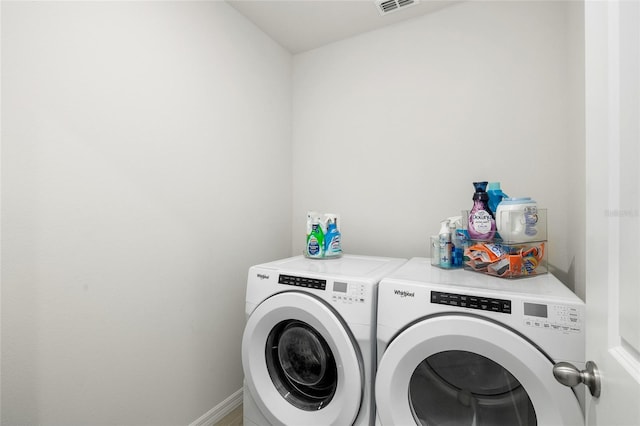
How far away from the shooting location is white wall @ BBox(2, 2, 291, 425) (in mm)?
983

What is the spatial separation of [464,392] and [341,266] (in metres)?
0.69

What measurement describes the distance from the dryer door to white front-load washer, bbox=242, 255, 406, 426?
114 millimetres

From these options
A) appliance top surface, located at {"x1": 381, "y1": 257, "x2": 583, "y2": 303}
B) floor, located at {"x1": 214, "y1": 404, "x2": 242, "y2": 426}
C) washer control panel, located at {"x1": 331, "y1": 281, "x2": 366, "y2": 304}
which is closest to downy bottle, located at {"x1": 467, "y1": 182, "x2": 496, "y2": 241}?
appliance top surface, located at {"x1": 381, "y1": 257, "x2": 583, "y2": 303}

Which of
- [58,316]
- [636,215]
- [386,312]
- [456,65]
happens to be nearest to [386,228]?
[386,312]

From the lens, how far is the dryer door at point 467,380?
84 centimetres

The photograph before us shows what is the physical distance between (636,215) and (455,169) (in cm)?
137

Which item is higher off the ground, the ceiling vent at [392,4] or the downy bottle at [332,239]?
the ceiling vent at [392,4]

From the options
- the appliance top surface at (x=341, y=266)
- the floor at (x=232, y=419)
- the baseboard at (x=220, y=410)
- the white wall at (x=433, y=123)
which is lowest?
the floor at (x=232, y=419)

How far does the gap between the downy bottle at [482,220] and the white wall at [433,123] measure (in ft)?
1.12

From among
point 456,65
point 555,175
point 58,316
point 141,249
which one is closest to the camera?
point 58,316

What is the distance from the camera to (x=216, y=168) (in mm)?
1656

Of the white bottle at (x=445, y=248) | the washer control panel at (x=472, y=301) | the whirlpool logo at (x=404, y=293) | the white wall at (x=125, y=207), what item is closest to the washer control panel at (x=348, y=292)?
the whirlpool logo at (x=404, y=293)

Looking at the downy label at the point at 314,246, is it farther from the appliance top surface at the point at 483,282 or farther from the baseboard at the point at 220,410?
the baseboard at the point at 220,410

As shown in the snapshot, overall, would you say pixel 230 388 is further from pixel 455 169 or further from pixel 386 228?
pixel 455 169
